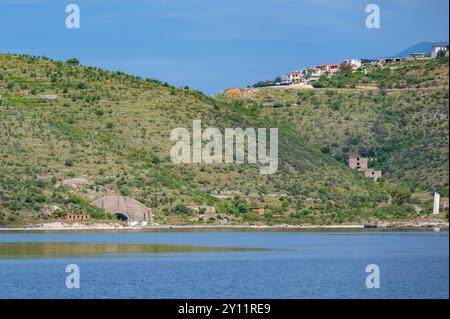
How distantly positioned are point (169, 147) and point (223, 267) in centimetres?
6668

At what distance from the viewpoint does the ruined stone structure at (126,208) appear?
117 m

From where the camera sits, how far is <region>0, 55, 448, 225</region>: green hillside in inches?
4643

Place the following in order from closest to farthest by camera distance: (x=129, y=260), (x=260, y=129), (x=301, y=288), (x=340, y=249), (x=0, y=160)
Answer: (x=301, y=288) < (x=129, y=260) < (x=340, y=249) < (x=0, y=160) < (x=260, y=129)

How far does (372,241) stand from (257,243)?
28.3 feet

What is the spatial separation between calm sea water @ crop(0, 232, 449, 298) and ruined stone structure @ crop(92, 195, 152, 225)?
1714 cm

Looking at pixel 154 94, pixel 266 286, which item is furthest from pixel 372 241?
pixel 154 94

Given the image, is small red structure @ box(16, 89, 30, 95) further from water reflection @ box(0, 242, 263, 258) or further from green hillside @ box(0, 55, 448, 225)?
water reflection @ box(0, 242, 263, 258)

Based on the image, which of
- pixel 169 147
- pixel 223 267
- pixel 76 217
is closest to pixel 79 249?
pixel 223 267

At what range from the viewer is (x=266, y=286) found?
56.2 metres

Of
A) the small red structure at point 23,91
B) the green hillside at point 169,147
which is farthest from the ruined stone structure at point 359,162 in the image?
the small red structure at point 23,91

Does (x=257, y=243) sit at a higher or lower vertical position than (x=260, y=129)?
lower

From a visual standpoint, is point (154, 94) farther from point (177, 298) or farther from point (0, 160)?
point (177, 298)

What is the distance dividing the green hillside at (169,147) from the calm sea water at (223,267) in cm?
2034

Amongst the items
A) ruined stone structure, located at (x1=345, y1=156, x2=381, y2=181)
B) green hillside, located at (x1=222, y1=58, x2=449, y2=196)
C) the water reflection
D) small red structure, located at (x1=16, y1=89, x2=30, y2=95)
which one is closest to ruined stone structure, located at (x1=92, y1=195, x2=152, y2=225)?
the water reflection
